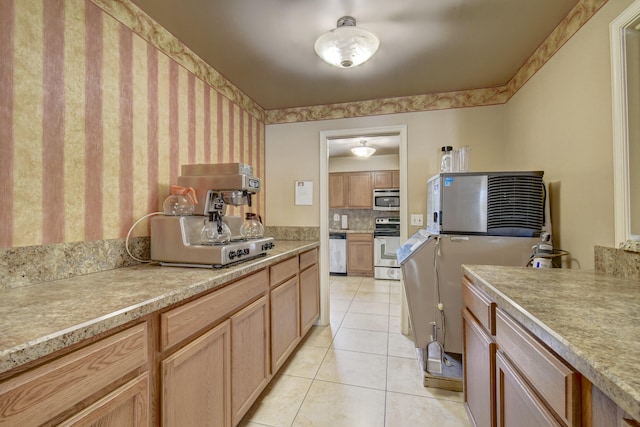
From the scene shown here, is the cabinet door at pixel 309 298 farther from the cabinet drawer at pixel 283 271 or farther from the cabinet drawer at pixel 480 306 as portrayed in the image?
the cabinet drawer at pixel 480 306

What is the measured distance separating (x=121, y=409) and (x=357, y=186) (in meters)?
4.79

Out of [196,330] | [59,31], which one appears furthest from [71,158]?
[196,330]

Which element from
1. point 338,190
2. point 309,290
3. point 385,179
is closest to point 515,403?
point 309,290

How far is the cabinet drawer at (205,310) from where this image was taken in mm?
1019

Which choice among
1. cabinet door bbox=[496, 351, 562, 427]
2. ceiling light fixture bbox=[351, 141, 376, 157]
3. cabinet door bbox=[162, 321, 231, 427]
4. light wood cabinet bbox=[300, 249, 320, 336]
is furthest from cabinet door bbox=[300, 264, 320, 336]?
ceiling light fixture bbox=[351, 141, 376, 157]

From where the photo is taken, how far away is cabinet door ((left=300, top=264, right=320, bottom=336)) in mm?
2439

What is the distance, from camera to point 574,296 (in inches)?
38.1

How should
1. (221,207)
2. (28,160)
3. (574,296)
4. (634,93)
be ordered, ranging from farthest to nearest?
(221,207)
(634,93)
(28,160)
(574,296)

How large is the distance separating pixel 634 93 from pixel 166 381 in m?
2.21

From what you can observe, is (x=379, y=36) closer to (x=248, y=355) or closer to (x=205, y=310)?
(x=205, y=310)

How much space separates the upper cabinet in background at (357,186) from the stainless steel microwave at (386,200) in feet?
0.32

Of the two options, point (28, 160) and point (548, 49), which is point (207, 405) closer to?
point (28, 160)

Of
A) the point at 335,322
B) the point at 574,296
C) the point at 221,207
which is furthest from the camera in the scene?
the point at 335,322

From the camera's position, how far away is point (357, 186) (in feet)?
17.5
